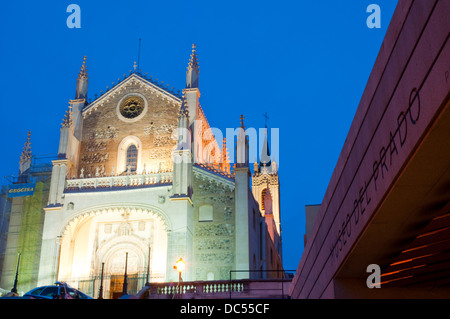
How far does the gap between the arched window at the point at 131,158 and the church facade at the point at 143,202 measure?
78 millimetres

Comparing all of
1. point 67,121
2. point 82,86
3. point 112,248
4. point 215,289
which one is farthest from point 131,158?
point 215,289

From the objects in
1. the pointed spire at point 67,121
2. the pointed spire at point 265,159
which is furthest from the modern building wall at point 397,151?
the pointed spire at point 265,159

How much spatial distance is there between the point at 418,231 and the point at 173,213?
2474cm

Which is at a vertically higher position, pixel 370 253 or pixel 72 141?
pixel 72 141

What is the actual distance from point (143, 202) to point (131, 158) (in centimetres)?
543

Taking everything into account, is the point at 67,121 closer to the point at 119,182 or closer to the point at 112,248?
the point at 119,182

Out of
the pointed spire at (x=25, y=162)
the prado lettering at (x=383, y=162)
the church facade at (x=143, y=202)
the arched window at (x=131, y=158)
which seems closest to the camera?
the prado lettering at (x=383, y=162)

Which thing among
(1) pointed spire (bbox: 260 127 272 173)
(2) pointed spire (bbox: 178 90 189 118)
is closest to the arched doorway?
(2) pointed spire (bbox: 178 90 189 118)

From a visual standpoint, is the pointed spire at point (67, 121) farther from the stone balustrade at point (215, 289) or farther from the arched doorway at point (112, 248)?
the stone balustrade at point (215, 289)

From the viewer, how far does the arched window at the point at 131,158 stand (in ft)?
120
